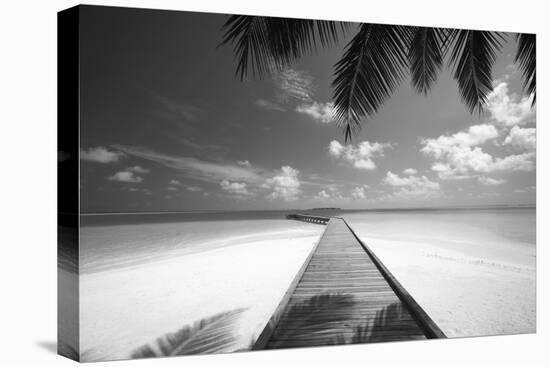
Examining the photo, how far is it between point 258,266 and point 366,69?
6.41 ft

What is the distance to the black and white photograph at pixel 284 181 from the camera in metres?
3.52

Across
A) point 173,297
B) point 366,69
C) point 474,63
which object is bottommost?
point 173,297

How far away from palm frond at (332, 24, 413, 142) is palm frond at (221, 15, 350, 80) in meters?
0.25

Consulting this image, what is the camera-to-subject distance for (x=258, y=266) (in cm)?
392

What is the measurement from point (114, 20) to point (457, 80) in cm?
309

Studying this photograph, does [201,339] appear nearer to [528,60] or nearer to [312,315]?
[312,315]

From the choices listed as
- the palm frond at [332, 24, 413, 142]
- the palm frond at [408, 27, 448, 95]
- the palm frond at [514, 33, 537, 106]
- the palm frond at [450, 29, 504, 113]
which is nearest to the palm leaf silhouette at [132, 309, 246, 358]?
the palm frond at [332, 24, 413, 142]

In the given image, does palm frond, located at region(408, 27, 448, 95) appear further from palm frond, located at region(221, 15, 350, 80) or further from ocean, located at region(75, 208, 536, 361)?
ocean, located at region(75, 208, 536, 361)

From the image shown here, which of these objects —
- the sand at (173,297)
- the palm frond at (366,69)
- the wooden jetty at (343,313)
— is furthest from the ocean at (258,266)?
the palm frond at (366,69)

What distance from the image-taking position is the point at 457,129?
14.9 feet

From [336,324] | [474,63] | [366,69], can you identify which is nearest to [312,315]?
[336,324]

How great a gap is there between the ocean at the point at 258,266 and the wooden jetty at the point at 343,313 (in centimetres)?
14
